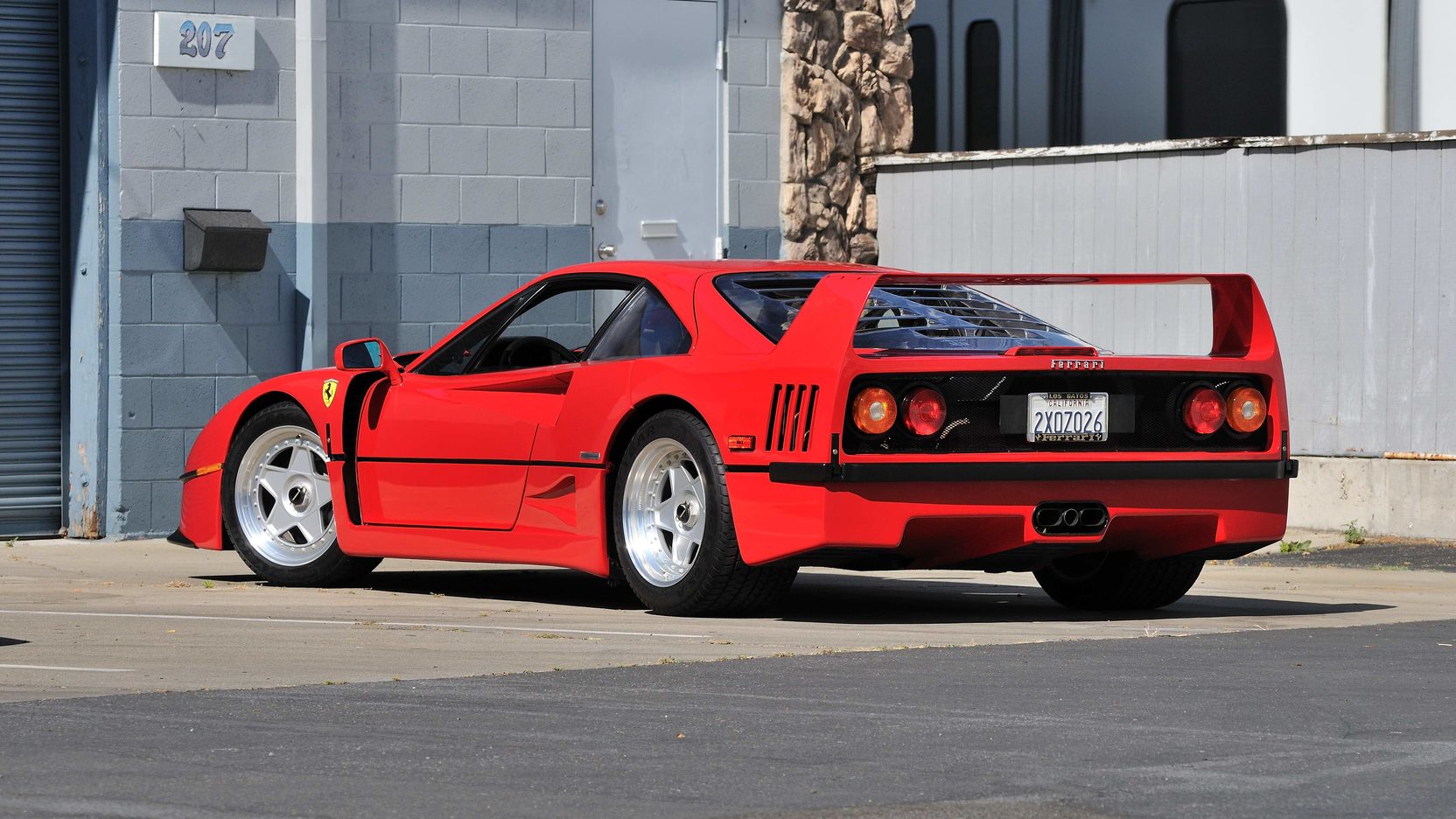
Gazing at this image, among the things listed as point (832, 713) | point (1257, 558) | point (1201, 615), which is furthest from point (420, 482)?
point (1257, 558)

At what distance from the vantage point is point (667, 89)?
46.1 ft

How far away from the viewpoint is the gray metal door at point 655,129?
13.8 m

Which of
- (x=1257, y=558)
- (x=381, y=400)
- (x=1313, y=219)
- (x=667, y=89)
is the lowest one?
(x=1257, y=558)

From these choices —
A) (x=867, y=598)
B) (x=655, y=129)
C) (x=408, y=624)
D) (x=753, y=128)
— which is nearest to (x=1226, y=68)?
(x=753, y=128)

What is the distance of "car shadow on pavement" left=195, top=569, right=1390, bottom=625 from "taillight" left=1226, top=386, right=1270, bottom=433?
28.8 inches

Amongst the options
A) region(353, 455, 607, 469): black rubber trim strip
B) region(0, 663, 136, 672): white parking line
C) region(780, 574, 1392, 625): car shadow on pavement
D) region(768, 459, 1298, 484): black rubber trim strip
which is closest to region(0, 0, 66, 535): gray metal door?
region(353, 455, 607, 469): black rubber trim strip

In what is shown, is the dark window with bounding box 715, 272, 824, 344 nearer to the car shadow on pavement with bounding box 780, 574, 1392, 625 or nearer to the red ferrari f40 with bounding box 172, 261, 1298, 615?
the red ferrari f40 with bounding box 172, 261, 1298, 615

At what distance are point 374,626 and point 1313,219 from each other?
6.96m

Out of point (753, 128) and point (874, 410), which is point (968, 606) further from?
point (753, 128)

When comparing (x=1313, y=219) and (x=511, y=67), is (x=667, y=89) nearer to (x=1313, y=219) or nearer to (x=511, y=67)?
(x=511, y=67)

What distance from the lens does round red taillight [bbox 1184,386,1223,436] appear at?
7.70m

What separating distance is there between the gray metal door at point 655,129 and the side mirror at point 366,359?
4766 millimetres

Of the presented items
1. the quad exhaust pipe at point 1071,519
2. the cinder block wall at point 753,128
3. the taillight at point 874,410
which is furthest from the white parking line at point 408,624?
→ the cinder block wall at point 753,128

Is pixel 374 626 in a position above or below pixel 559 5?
below
